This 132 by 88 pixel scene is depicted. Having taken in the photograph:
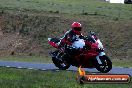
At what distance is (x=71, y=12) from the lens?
48.4 m

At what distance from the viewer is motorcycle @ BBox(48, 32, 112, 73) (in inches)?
731

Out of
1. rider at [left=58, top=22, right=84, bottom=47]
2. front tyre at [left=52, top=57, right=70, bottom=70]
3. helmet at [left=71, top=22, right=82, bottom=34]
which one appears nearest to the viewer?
helmet at [left=71, top=22, right=82, bottom=34]

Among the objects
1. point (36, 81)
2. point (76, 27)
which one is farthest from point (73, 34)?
point (36, 81)

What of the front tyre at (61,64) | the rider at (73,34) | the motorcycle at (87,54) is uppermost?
the rider at (73,34)

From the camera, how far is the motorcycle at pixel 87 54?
18.6 meters

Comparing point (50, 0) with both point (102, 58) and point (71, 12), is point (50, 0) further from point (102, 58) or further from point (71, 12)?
point (102, 58)

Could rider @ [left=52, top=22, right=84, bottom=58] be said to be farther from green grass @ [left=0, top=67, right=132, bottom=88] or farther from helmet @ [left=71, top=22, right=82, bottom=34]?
green grass @ [left=0, top=67, right=132, bottom=88]

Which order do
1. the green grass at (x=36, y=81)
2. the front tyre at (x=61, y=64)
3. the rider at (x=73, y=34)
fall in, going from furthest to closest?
the front tyre at (x=61, y=64), the rider at (x=73, y=34), the green grass at (x=36, y=81)

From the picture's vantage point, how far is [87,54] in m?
18.7

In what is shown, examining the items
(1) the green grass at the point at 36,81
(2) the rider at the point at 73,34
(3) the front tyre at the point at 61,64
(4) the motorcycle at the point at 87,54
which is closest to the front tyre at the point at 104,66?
(4) the motorcycle at the point at 87,54

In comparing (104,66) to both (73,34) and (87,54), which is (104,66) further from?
(73,34)

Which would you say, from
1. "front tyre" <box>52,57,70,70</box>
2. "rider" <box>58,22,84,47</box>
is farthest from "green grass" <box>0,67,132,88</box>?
"front tyre" <box>52,57,70,70</box>

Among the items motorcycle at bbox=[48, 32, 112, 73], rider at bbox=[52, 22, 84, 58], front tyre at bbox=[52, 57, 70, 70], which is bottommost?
front tyre at bbox=[52, 57, 70, 70]

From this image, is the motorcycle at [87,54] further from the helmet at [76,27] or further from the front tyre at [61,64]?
the helmet at [76,27]
